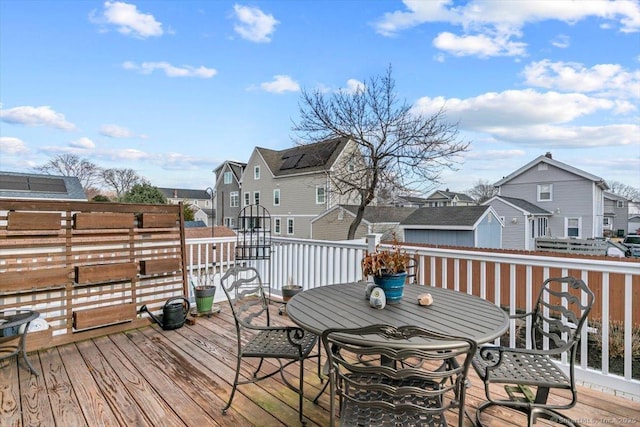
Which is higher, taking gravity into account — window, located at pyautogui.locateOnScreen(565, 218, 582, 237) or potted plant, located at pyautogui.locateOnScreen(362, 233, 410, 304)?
potted plant, located at pyautogui.locateOnScreen(362, 233, 410, 304)

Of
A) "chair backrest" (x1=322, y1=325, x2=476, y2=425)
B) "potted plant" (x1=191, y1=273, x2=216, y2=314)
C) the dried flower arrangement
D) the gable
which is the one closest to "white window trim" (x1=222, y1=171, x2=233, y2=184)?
the gable

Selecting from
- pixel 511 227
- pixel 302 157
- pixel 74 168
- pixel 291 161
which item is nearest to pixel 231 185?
pixel 291 161

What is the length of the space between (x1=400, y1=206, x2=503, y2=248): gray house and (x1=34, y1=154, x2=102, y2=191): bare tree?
21.6 m

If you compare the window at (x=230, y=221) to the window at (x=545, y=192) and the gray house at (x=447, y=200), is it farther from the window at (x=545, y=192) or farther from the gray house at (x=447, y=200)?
the window at (x=545, y=192)

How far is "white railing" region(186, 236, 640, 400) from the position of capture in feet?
7.65

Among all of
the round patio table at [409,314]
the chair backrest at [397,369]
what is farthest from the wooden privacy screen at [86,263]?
the chair backrest at [397,369]

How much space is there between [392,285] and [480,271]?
1.87m

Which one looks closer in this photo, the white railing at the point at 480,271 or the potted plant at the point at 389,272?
the potted plant at the point at 389,272

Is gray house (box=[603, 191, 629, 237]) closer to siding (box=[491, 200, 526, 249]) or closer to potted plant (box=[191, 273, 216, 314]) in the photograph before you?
siding (box=[491, 200, 526, 249])

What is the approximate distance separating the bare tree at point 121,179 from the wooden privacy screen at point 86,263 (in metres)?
23.8

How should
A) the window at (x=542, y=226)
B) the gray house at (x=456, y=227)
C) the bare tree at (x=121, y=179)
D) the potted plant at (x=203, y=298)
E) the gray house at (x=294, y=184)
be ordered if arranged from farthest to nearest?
the bare tree at (x=121, y=179)
the window at (x=542, y=226)
the gray house at (x=294, y=184)
the gray house at (x=456, y=227)
the potted plant at (x=203, y=298)

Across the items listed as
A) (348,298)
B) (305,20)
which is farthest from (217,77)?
(348,298)

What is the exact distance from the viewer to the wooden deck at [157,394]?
2.07 metres

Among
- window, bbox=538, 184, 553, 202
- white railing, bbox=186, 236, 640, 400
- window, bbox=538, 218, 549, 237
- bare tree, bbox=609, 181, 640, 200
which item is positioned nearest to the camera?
white railing, bbox=186, 236, 640, 400
